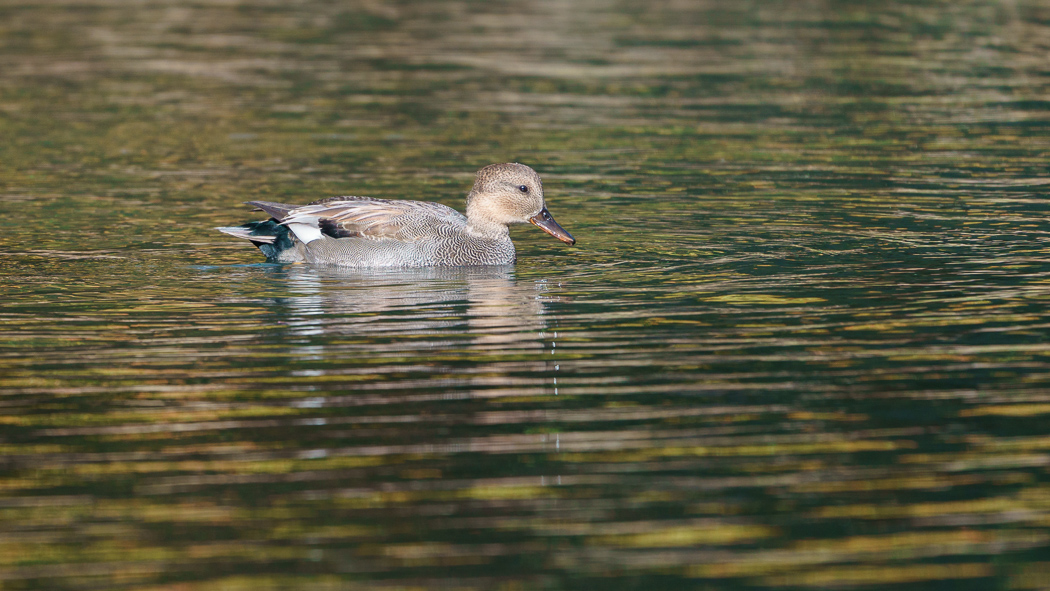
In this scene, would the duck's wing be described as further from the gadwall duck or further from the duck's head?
the duck's head

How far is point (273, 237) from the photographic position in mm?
14039

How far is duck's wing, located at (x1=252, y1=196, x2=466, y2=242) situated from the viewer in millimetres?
13695

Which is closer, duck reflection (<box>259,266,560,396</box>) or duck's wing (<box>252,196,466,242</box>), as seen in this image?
duck reflection (<box>259,266,560,396</box>)

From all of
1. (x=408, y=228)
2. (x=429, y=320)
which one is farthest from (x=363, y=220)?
(x=429, y=320)

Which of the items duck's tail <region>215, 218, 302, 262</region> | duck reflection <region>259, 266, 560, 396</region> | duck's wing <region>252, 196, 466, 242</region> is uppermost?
duck's wing <region>252, 196, 466, 242</region>

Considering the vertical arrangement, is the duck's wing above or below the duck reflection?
above

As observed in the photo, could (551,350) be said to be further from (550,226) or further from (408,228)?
(408,228)

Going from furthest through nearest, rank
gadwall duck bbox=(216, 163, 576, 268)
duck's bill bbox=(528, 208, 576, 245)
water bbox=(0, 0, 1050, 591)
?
gadwall duck bbox=(216, 163, 576, 268), duck's bill bbox=(528, 208, 576, 245), water bbox=(0, 0, 1050, 591)

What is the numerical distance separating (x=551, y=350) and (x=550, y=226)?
3741 millimetres

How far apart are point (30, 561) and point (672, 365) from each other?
4419 mm

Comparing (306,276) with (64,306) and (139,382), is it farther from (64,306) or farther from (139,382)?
(139,382)

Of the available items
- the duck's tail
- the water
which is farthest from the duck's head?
the duck's tail

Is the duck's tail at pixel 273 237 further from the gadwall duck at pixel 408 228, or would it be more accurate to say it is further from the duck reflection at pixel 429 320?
the duck reflection at pixel 429 320

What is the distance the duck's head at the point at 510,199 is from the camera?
543 inches
